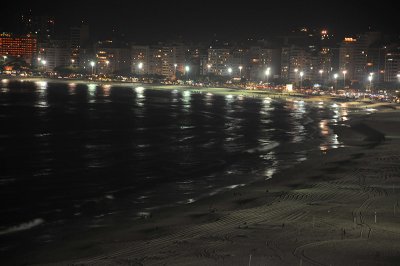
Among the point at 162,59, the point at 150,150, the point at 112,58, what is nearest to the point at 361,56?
the point at 162,59

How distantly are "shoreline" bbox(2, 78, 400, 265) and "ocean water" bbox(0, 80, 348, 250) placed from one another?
1.55 m

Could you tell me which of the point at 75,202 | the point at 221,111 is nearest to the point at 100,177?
the point at 75,202

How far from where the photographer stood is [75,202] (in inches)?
831

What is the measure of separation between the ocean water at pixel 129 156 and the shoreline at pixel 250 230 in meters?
1.55

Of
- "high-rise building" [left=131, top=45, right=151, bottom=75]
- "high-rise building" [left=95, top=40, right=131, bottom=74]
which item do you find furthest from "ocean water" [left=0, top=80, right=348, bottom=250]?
"high-rise building" [left=95, top=40, right=131, bottom=74]

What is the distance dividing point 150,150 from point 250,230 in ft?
56.1

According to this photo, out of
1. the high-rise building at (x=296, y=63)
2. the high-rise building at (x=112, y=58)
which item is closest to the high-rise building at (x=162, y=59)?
the high-rise building at (x=112, y=58)

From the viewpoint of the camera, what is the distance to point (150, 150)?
33281 mm

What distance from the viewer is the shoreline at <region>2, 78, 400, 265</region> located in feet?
47.8

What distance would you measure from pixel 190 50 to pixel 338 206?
534ft

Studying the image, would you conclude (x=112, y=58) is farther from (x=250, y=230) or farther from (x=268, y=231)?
(x=268, y=231)

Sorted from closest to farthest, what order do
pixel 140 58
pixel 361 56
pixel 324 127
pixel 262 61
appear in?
pixel 324 127 → pixel 361 56 → pixel 262 61 → pixel 140 58

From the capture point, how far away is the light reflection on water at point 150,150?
23.1 meters

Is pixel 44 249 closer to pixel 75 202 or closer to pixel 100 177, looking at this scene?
pixel 75 202
